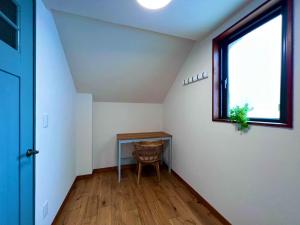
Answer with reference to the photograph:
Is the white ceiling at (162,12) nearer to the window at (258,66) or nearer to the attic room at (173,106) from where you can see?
the attic room at (173,106)

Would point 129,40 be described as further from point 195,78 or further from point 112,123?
point 112,123

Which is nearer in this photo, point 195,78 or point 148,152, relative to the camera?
point 195,78

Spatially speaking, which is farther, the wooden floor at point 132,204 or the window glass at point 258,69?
the wooden floor at point 132,204

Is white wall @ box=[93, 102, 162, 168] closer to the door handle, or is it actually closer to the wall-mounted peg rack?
the wall-mounted peg rack

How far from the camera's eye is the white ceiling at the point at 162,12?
3.85 ft

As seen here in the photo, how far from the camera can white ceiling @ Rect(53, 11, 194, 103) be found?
166 cm

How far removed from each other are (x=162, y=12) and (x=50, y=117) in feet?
5.02

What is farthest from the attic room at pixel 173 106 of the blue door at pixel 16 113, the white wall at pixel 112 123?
the white wall at pixel 112 123

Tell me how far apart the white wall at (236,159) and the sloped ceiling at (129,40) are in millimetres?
259

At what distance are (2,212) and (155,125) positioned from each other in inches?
103

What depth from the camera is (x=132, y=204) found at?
1.78 meters

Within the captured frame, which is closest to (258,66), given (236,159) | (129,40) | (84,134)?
(236,159)

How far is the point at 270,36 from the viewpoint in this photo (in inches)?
44.6

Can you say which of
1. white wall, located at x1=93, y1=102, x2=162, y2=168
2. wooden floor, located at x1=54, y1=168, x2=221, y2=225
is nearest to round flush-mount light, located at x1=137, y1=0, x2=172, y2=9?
white wall, located at x1=93, y1=102, x2=162, y2=168
